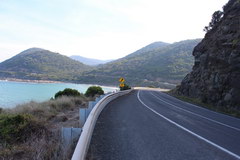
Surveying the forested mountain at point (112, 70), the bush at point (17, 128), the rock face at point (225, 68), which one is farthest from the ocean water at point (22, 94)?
the forested mountain at point (112, 70)

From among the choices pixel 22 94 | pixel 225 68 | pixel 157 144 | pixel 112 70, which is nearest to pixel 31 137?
pixel 157 144

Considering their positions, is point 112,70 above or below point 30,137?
above

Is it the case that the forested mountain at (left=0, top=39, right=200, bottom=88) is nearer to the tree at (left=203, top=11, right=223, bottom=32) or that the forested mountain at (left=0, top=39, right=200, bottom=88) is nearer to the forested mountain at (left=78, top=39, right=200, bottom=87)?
the forested mountain at (left=78, top=39, right=200, bottom=87)

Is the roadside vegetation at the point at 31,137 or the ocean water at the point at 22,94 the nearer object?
the roadside vegetation at the point at 31,137

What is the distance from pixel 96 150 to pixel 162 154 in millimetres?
1614

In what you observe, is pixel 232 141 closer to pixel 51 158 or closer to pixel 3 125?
pixel 51 158

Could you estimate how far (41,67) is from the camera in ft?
474

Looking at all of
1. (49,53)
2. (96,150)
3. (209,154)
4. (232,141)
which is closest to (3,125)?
(96,150)

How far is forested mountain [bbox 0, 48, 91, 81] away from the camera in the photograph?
414 feet

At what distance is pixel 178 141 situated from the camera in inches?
254

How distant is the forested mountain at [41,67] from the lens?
12607 cm

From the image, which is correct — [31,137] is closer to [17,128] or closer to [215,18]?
[17,128]

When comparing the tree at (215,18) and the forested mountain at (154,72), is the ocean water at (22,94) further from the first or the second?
the forested mountain at (154,72)

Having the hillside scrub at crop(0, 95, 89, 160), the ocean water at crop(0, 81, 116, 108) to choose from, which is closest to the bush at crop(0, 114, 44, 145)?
the hillside scrub at crop(0, 95, 89, 160)
